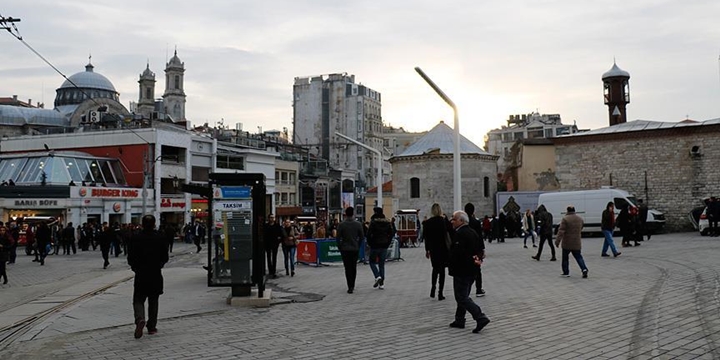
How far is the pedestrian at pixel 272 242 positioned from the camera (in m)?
15.2

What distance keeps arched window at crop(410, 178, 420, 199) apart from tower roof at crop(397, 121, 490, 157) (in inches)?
83.8

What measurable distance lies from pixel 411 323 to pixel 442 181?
3776 centimetres

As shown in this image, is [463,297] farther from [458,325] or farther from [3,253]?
[3,253]

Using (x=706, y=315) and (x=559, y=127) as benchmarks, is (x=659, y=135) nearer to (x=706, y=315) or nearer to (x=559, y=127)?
(x=706, y=315)

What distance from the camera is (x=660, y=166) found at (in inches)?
1336

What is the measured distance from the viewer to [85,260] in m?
24.4

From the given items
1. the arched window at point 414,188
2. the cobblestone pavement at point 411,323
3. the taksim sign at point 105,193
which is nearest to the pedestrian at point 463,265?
the cobblestone pavement at point 411,323

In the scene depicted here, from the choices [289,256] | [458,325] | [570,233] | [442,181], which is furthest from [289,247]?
[442,181]

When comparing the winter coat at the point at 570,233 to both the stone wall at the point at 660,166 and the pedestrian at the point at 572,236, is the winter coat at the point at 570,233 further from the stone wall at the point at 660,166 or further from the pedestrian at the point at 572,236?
the stone wall at the point at 660,166

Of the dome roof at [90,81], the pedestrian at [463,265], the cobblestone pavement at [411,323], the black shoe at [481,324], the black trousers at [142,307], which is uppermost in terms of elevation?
the dome roof at [90,81]

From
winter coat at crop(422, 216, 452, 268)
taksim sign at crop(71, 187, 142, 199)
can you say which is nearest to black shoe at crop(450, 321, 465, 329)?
winter coat at crop(422, 216, 452, 268)

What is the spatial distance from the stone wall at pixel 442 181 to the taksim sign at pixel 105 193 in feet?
64.6

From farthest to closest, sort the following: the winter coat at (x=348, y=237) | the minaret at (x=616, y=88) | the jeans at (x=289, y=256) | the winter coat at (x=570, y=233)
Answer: the minaret at (x=616, y=88) < the jeans at (x=289, y=256) < the winter coat at (x=570, y=233) < the winter coat at (x=348, y=237)

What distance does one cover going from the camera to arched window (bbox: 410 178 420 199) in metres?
46.7
